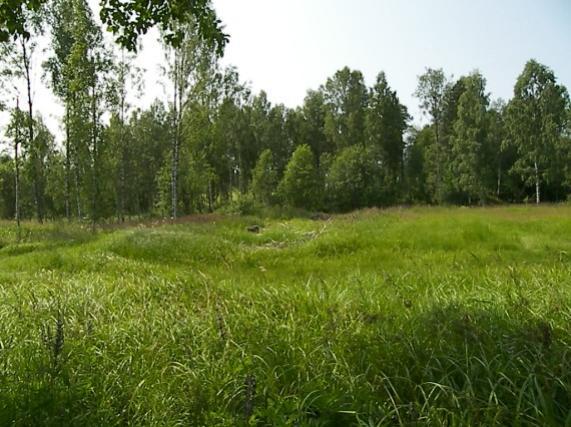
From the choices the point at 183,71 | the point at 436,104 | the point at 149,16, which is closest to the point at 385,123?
the point at 436,104

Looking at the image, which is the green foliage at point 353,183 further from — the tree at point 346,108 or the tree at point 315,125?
the tree at point 315,125

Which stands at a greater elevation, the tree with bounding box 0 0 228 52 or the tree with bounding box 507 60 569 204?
the tree with bounding box 507 60 569 204

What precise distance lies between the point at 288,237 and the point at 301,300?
11719 mm

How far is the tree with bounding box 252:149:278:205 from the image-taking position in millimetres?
45281

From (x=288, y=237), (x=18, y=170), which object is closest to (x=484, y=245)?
(x=288, y=237)

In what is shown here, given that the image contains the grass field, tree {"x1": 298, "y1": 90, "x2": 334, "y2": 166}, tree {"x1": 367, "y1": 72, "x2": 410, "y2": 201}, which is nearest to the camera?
the grass field

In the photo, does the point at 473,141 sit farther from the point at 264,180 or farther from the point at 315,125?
the point at 315,125

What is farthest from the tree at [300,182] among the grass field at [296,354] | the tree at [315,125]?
the grass field at [296,354]

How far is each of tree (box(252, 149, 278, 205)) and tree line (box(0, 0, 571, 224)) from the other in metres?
0.16

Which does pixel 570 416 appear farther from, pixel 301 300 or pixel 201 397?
pixel 301 300

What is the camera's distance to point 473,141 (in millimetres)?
40469

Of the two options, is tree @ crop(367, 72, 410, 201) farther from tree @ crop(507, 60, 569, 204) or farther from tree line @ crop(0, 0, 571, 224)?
tree @ crop(507, 60, 569, 204)

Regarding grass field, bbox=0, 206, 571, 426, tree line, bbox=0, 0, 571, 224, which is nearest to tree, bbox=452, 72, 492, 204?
tree line, bbox=0, 0, 571, 224

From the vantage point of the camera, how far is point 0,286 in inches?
239
